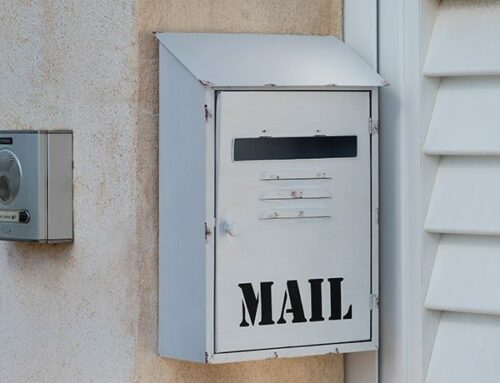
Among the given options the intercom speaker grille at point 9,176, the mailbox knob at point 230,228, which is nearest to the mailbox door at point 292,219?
the mailbox knob at point 230,228

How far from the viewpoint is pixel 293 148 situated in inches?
112

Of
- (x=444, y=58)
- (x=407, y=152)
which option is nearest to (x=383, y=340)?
(x=407, y=152)

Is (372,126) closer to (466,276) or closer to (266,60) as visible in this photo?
(266,60)

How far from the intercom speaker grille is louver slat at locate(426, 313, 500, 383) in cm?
108

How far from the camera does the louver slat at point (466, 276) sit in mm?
→ 2904

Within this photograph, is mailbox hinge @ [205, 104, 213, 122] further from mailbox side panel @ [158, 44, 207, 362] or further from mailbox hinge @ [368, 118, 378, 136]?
mailbox hinge @ [368, 118, 378, 136]

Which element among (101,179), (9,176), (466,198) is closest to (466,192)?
(466,198)

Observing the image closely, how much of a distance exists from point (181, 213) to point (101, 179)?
0.23 metres

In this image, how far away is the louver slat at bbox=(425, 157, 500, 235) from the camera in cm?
290

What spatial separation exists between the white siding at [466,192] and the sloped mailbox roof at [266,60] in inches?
7.7

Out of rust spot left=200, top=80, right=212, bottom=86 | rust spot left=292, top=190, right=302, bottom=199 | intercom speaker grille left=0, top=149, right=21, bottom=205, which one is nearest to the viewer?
rust spot left=200, top=80, right=212, bottom=86

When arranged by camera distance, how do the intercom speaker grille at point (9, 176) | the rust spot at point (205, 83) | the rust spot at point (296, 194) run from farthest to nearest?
the intercom speaker grille at point (9, 176) < the rust spot at point (296, 194) < the rust spot at point (205, 83)

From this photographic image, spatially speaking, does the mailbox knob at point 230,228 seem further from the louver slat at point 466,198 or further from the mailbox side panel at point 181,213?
the louver slat at point 466,198

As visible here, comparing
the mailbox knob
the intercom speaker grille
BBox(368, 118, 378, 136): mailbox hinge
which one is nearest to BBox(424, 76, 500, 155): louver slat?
BBox(368, 118, 378, 136): mailbox hinge
